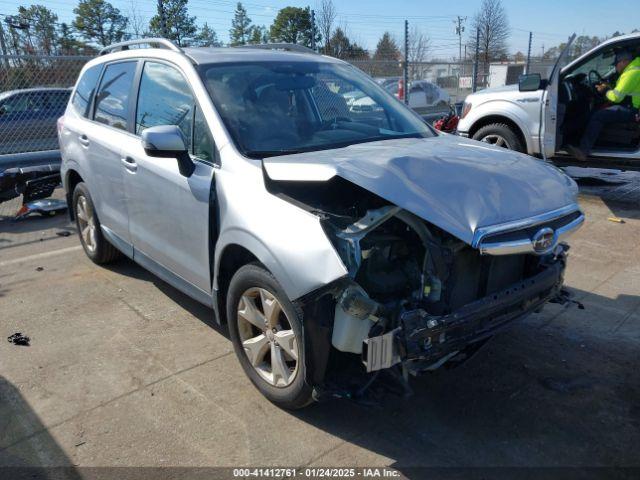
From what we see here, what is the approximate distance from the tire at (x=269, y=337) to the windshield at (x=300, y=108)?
0.78 metres

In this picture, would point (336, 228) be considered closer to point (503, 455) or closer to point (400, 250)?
point (400, 250)

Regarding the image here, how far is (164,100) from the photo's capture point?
153 inches

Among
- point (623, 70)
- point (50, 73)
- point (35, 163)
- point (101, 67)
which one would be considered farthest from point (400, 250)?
point (50, 73)

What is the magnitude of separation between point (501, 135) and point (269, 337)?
236 inches

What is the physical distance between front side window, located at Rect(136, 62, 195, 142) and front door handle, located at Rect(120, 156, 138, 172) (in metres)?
0.21

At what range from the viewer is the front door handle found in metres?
4.06

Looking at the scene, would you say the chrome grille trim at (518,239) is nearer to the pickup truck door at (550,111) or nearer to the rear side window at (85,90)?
the rear side window at (85,90)

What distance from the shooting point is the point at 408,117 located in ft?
13.8

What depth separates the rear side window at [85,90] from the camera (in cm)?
508

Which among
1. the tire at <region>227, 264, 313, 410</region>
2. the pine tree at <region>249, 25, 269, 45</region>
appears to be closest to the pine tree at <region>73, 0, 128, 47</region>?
the pine tree at <region>249, 25, 269, 45</region>

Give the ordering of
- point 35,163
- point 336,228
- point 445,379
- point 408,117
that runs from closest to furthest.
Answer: point 336,228, point 445,379, point 408,117, point 35,163

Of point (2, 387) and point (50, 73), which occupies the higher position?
point (50, 73)

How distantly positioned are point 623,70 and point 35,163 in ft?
27.6

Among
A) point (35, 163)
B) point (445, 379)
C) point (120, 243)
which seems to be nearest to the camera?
point (445, 379)
